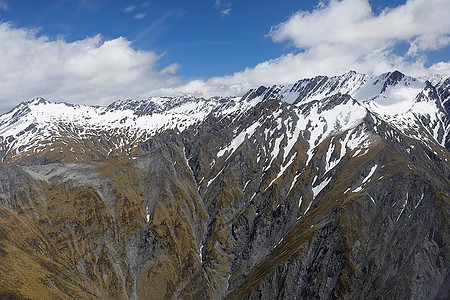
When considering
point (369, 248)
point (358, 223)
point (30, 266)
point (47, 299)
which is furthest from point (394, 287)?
point (30, 266)

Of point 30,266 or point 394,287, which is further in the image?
point 30,266

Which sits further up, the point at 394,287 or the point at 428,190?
the point at 428,190

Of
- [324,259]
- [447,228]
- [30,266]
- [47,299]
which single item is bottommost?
[447,228]

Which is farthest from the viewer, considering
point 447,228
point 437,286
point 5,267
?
point 5,267

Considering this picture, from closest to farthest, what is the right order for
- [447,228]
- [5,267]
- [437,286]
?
[437,286] < [447,228] < [5,267]

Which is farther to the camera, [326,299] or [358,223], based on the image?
[358,223]

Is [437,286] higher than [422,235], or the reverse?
[422,235]

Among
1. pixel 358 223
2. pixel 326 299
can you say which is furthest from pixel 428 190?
pixel 326 299

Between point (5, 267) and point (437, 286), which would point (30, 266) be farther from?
point (437, 286)

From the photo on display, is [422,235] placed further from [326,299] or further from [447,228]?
[326,299]
